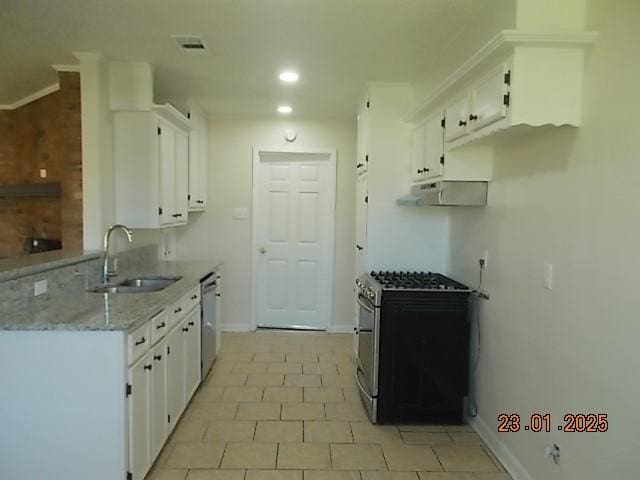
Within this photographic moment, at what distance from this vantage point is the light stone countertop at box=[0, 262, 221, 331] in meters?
2.10

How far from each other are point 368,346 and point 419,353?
40 centimetres

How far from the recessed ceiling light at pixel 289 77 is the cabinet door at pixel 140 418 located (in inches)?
95.6

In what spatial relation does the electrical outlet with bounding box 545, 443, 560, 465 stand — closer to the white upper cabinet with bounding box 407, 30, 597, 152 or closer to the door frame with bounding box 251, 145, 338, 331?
the white upper cabinet with bounding box 407, 30, 597, 152

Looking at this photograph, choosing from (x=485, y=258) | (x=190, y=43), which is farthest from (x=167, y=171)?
(x=485, y=258)

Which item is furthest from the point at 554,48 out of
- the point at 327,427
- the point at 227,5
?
the point at 327,427

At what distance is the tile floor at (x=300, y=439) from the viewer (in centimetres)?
262

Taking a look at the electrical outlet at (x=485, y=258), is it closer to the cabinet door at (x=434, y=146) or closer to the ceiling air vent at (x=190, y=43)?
the cabinet door at (x=434, y=146)

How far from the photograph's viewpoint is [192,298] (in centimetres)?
342

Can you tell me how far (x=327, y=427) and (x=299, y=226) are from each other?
2896 millimetres

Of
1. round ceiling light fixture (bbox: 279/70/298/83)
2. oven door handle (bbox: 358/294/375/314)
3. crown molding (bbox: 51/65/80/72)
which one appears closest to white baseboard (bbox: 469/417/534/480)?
oven door handle (bbox: 358/294/375/314)

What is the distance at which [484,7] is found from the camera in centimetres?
245

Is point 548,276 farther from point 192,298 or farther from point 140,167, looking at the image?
point 140,167

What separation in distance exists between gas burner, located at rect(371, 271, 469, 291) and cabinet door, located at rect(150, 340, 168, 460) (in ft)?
4.96

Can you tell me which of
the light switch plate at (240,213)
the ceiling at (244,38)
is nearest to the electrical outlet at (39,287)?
the ceiling at (244,38)
